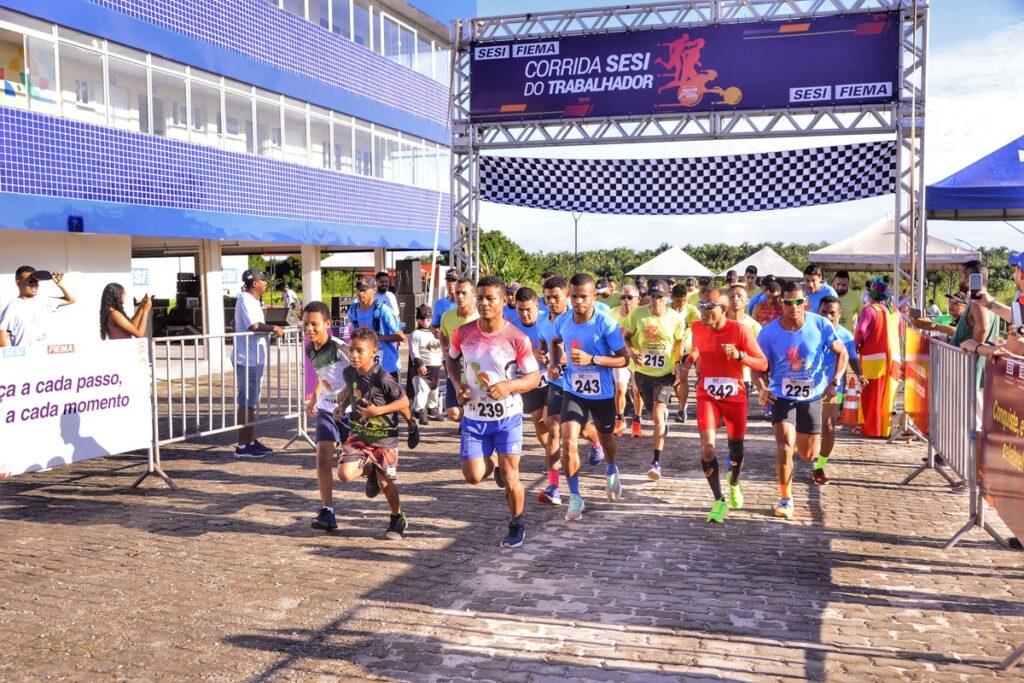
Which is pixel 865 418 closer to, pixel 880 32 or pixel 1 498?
pixel 880 32

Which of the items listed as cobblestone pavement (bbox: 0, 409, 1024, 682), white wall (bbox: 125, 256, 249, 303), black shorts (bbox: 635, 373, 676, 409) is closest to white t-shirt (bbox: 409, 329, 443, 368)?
black shorts (bbox: 635, 373, 676, 409)

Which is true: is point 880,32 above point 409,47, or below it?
below

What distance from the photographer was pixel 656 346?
9.73 meters

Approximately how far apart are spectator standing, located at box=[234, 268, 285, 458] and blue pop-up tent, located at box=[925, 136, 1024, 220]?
906 centimetres

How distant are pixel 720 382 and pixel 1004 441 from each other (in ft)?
7.78

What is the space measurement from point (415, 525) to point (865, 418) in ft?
23.1

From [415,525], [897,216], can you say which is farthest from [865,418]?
[415,525]

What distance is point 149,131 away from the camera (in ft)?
65.5

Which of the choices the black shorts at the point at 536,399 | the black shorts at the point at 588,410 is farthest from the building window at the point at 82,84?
the black shorts at the point at 588,410

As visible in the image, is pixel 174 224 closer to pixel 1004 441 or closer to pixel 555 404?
pixel 555 404

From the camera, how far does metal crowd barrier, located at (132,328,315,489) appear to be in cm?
916

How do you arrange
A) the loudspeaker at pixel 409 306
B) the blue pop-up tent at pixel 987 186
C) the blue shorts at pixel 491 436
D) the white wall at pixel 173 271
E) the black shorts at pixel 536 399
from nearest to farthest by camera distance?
the blue shorts at pixel 491 436 < the black shorts at pixel 536 399 < the blue pop-up tent at pixel 987 186 < the loudspeaker at pixel 409 306 < the white wall at pixel 173 271

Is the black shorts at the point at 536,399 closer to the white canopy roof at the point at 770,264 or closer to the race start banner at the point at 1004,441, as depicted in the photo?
the race start banner at the point at 1004,441

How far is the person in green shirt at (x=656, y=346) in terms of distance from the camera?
31.8ft
